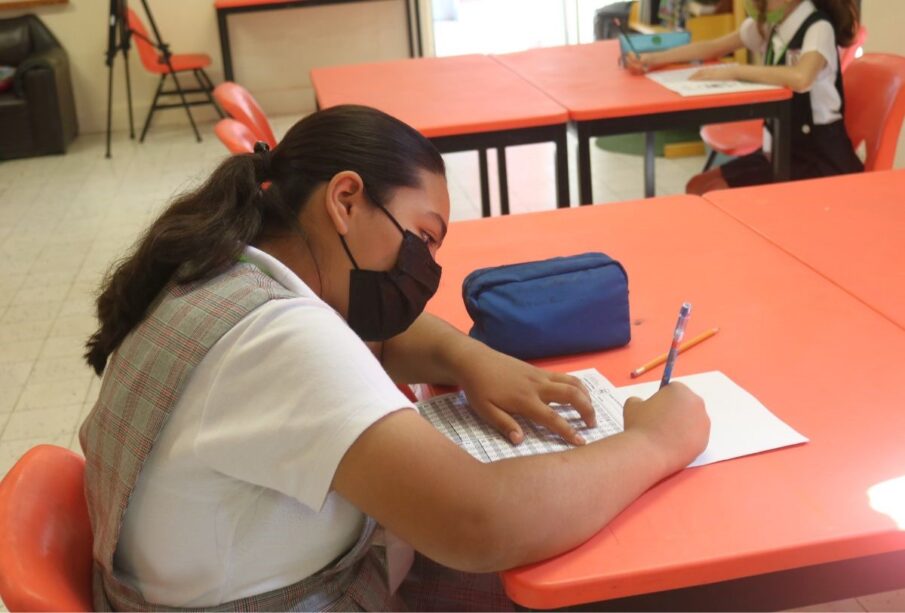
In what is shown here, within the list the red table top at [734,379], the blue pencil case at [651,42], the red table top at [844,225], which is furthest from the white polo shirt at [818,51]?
the red table top at [734,379]

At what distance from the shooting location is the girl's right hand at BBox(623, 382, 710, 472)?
1.10 meters

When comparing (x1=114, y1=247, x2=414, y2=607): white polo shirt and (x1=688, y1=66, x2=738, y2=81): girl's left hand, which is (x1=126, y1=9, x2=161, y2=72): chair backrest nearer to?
(x1=688, y1=66, x2=738, y2=81): girl's left hand

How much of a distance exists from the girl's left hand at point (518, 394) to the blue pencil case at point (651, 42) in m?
2.33

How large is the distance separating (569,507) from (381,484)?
0.63 ft

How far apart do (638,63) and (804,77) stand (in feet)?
1.86

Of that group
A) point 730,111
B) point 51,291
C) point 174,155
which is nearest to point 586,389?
point 730,111

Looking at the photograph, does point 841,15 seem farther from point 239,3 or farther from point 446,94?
point 239,3

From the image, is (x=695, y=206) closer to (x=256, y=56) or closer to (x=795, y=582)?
(x=795, y=582)

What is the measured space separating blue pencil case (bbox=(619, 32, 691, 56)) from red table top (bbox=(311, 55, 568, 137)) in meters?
0.38

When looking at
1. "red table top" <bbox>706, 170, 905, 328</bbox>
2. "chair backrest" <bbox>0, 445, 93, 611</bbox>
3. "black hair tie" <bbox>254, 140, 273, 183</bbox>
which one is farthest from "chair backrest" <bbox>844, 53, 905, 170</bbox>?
"chair backrest" <bbox>0, 445, 93, 611</bbox>

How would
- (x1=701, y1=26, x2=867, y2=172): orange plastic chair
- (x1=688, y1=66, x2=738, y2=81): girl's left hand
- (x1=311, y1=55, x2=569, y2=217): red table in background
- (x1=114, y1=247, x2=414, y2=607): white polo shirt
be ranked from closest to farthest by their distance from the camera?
(x1=114, y1=247, x2=414, y2=607): white polo shirt < (x1=311, y1=55, x2=569, y2=217): red table in background < (x1=688, y1=66, x2=738, y2=81): girl's left hand < (x1=701, y1=26, x2=867, y2=172): orange plastic chair

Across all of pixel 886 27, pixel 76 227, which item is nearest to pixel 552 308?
pixel 886 27

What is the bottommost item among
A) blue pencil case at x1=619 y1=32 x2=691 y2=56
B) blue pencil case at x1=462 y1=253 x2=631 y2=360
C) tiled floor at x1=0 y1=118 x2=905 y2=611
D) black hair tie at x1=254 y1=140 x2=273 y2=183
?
tiled floor at x1=0 y1=118 x2=905 y2=611

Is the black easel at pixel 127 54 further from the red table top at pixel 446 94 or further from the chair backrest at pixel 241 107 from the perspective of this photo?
the chair backrest at pixel 241 107
